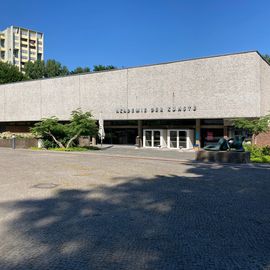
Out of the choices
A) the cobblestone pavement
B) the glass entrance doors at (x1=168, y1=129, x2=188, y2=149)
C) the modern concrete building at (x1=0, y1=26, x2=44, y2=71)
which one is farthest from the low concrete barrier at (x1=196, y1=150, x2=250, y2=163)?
the modern concrete building at (x1=0, y1=26, x2=44, y2=71)

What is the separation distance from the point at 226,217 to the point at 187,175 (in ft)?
21.6

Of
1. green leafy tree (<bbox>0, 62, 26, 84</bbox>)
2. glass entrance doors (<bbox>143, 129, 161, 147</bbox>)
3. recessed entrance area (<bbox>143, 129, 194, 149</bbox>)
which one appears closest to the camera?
recessed entrance area (<bbox>143, 129, 194, 149</bbox>)

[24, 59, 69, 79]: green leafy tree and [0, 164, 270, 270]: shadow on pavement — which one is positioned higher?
[24, 59, 69, 79]: green leafy tree

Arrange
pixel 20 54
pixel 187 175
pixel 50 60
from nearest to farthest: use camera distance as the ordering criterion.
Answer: pixel 187 175 → pixel 50 60 → pixel 20 54

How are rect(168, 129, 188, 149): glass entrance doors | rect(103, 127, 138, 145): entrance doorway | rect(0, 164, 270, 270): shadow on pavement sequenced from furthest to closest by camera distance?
rect(103, 127, 138, 145): entrance doorway
rect(168, 129, 188, 149): glass entrance doors
rect(0, 164, 270, 270): shadow on pavement

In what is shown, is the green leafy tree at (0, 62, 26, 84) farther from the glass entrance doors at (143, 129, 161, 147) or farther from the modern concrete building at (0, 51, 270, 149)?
the glass entrance doors at (143, 129, 161, 147)

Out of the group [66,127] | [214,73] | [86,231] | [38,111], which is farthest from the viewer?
[38,111]

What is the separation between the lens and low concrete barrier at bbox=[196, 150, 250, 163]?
17891 mm

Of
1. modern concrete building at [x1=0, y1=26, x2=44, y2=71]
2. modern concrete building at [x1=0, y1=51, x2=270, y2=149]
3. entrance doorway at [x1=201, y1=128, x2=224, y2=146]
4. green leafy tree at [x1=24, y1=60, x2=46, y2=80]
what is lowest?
entrance doorway at [x1=201, y1=128, x2=224, y2=146]

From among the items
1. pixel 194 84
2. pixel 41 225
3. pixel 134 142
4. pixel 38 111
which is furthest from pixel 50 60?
pixel 41 225

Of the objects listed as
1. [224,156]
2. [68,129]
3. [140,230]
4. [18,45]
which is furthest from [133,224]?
[18,45]

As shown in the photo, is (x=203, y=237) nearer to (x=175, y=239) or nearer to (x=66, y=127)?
(x=175, y=239)

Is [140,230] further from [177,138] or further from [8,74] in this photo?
[8,74]

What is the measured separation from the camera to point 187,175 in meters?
13.3
